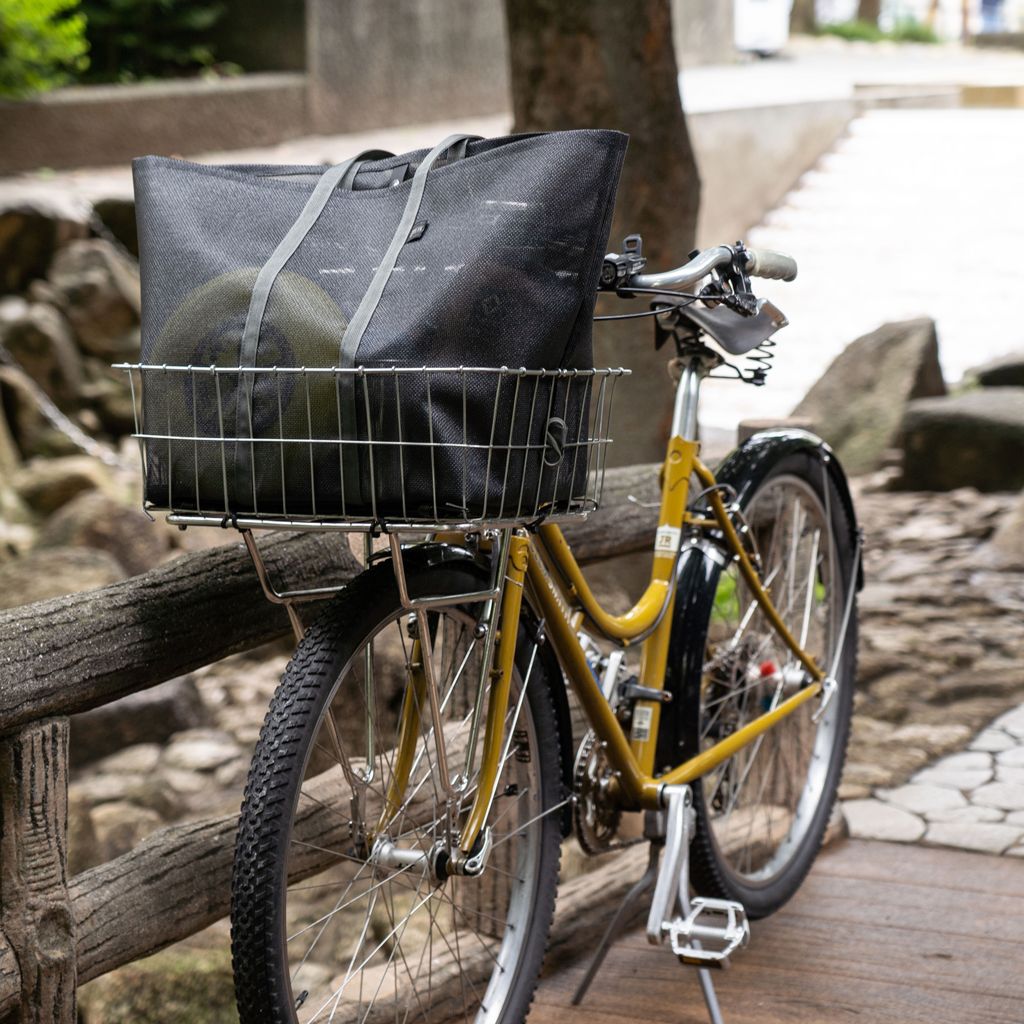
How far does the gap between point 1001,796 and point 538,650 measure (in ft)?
8.79

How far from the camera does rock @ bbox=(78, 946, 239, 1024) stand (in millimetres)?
3799

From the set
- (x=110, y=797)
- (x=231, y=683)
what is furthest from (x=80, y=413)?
(x=110, y=797)

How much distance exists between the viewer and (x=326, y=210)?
2186 millimetres

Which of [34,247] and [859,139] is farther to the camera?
[859,139]

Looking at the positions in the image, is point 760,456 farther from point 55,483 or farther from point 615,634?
point 55,483

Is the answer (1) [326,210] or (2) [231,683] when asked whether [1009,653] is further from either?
(1) [326,210]

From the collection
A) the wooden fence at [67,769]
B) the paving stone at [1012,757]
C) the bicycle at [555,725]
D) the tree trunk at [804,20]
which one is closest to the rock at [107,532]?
the bicycle at [555,725]

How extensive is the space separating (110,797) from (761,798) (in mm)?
3089

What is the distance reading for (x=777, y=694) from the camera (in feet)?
11.2

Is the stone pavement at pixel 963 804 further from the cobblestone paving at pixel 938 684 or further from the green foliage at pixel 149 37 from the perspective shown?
the green foliage at pixel 149 37

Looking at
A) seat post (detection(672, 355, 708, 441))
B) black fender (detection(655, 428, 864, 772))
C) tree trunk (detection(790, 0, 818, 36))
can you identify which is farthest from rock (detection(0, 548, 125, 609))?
tree trunk (detection(790, 0, 818, 36))

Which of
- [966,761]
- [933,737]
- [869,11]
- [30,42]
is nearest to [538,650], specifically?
[966,761]

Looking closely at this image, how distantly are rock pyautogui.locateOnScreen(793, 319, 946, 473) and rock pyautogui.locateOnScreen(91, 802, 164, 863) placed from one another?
487 centimetres

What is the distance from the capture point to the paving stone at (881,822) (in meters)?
4.39
